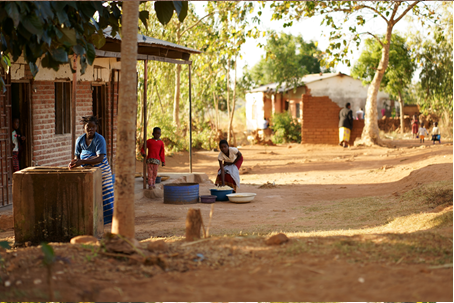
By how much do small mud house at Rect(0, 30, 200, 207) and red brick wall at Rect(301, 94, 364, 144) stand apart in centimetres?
1046

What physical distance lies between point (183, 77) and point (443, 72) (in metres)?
14.3

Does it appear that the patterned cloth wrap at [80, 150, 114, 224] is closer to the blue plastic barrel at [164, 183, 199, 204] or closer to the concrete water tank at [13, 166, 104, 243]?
the concrete water tank at [13, 166, 104, 243]

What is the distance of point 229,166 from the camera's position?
9125 millimetres

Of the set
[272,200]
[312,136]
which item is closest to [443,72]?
[312,136]

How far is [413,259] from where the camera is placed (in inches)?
147

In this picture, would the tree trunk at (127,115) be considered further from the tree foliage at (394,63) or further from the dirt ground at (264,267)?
the tree foliage at (394,63)

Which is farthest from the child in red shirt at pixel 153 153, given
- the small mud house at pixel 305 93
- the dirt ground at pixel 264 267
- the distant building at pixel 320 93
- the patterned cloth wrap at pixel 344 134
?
the distant building at pixel 320 93

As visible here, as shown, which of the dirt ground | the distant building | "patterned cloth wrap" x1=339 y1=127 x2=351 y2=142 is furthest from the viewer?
the distant building

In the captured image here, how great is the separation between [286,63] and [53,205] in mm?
27805

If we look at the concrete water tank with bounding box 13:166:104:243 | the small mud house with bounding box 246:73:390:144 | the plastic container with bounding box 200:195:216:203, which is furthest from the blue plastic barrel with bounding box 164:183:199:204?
the small mud house with bounding box 246:73:390:144

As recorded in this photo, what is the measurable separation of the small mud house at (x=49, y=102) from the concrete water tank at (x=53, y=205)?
7.83 feet

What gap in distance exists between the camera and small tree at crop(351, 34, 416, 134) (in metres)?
25.8

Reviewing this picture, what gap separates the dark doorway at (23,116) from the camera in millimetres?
8289

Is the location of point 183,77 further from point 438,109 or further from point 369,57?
point 438,109
